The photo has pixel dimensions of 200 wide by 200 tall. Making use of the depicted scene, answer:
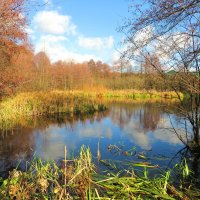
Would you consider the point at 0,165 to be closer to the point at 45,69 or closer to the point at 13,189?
the point at 13,189

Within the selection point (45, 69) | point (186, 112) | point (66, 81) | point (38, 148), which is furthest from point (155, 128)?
point (66, 81)

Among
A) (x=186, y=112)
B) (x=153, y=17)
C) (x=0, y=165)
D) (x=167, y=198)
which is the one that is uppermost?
(x=153, y=17)

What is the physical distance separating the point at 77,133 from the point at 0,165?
14.4 feet

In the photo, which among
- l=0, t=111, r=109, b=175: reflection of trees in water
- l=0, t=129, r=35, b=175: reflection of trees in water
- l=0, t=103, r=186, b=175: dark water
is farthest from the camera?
l=0, t=103, r=186, b=175: dark water

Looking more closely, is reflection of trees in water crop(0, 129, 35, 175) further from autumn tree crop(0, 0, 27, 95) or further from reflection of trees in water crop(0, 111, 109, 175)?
autumn tree crop(0, 0, 27, 95)

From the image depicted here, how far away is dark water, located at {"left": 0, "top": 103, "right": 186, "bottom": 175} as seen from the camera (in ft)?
23.8

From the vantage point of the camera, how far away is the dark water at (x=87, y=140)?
286 inches

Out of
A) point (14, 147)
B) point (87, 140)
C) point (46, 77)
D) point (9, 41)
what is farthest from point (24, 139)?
point (46, 77)

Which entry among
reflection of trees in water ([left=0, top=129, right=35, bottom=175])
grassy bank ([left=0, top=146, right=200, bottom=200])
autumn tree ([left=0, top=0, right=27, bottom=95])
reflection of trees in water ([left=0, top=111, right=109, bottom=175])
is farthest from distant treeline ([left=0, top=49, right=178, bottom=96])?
grassy bank ([left=0, top=146, right=200, bottom=200])

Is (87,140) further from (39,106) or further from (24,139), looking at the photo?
(39,106)

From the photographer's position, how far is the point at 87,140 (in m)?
9.34

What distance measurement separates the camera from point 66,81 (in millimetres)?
25797

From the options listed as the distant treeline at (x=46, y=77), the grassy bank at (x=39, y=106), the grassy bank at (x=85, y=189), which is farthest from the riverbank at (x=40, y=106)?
the grassy bank at (x=85, y=189)

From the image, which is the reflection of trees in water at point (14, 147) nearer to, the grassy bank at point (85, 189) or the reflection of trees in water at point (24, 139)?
the reflection of trees in water at point (24, 139)
